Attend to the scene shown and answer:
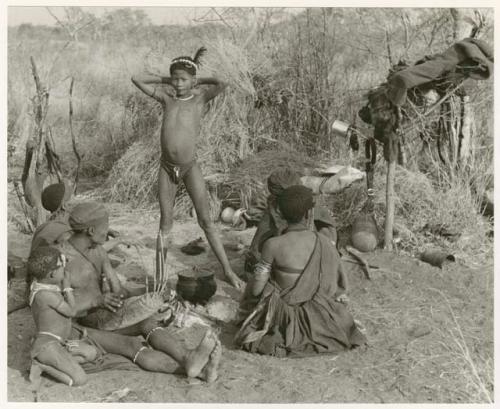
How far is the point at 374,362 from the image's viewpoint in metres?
4.23

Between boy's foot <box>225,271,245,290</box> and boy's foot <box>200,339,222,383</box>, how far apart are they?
5.15ft

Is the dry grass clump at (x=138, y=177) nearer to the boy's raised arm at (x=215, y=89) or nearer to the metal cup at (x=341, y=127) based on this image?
the metal cup at (x=341, y=127)

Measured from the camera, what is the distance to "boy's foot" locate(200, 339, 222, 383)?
3.86m

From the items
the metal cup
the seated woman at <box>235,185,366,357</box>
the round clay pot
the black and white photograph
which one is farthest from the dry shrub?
the seated woman at <box>235,185,366,357</box>

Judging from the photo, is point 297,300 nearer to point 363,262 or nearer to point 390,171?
point 363,262

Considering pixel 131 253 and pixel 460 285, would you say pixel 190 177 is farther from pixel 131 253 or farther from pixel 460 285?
pixel 460 285

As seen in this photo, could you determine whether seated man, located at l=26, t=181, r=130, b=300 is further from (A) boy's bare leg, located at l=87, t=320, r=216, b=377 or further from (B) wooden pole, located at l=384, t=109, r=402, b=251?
(B) wooden pole, located at l=384, t=109, r=402, b=251

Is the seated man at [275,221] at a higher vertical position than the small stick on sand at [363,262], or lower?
higher

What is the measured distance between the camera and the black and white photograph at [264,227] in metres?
3.98

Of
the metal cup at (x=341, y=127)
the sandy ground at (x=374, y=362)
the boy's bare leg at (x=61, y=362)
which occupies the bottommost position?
the sandy ground at (x=374, y=362)

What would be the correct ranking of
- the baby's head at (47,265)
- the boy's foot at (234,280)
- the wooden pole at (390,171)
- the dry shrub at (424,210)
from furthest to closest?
the dry shrub at (424,210) < the wooden pole at (390,171) < the boy's foot at (234,280) < the baby's head at (47,265)

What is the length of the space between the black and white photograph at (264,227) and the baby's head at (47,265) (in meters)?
0.01

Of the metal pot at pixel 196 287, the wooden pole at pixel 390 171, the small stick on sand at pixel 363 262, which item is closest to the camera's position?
the metal pot at pixel 196 287

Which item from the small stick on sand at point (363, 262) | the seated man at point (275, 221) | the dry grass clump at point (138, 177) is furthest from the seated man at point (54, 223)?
the dry grass clump at point (138, 177)
